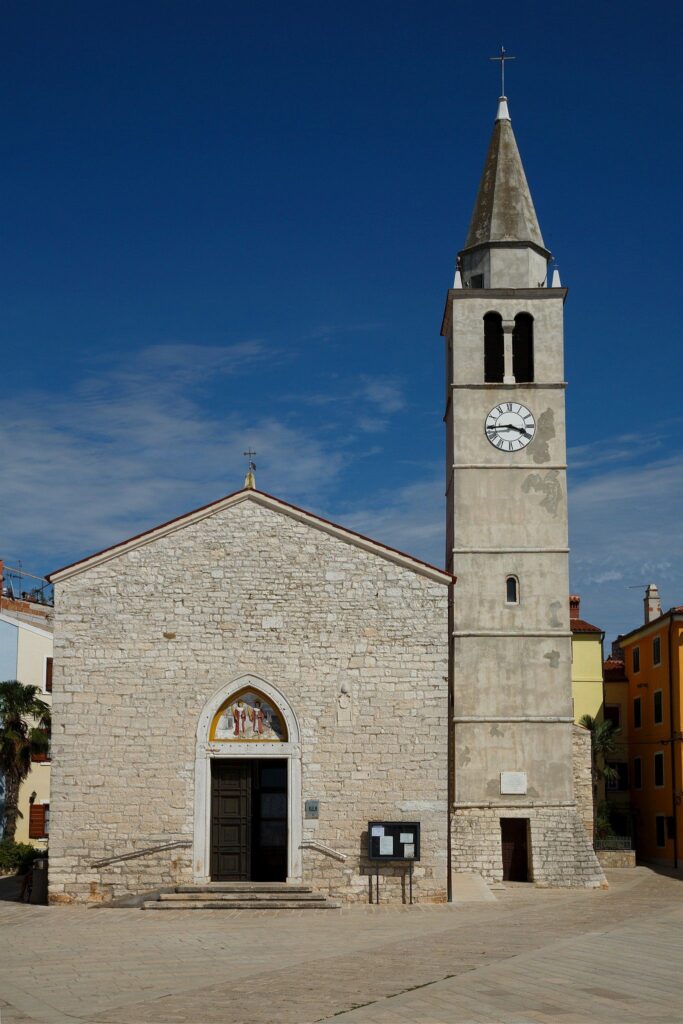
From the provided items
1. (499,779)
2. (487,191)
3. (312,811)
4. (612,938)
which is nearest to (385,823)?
(312,811)

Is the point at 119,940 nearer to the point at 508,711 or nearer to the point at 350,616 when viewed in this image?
the point at 350,616

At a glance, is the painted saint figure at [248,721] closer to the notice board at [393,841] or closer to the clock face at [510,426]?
the notice board at [393,841]

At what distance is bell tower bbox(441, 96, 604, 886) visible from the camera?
102ft

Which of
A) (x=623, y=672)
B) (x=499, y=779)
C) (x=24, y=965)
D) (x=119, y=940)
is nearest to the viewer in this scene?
(x=24, y=965)

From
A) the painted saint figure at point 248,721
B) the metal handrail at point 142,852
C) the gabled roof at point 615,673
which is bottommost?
the metal handrail at point 142,852

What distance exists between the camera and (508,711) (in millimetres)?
31672

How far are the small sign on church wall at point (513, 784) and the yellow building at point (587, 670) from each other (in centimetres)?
1308

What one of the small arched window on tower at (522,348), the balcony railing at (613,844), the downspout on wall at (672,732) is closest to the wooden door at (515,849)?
the balcony railing at (613,844)

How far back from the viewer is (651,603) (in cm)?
5091

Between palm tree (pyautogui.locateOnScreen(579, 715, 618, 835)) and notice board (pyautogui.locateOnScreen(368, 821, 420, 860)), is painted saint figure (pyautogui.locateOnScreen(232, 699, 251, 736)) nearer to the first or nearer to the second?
notice board (pyautogui.locateOnScreen(368, 821, 420, 860))

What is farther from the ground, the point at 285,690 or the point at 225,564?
the point at 225,564

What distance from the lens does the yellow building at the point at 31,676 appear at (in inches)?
1522

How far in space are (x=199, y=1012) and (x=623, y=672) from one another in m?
36.8

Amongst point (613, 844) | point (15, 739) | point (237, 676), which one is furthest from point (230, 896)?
point (613, 844)
